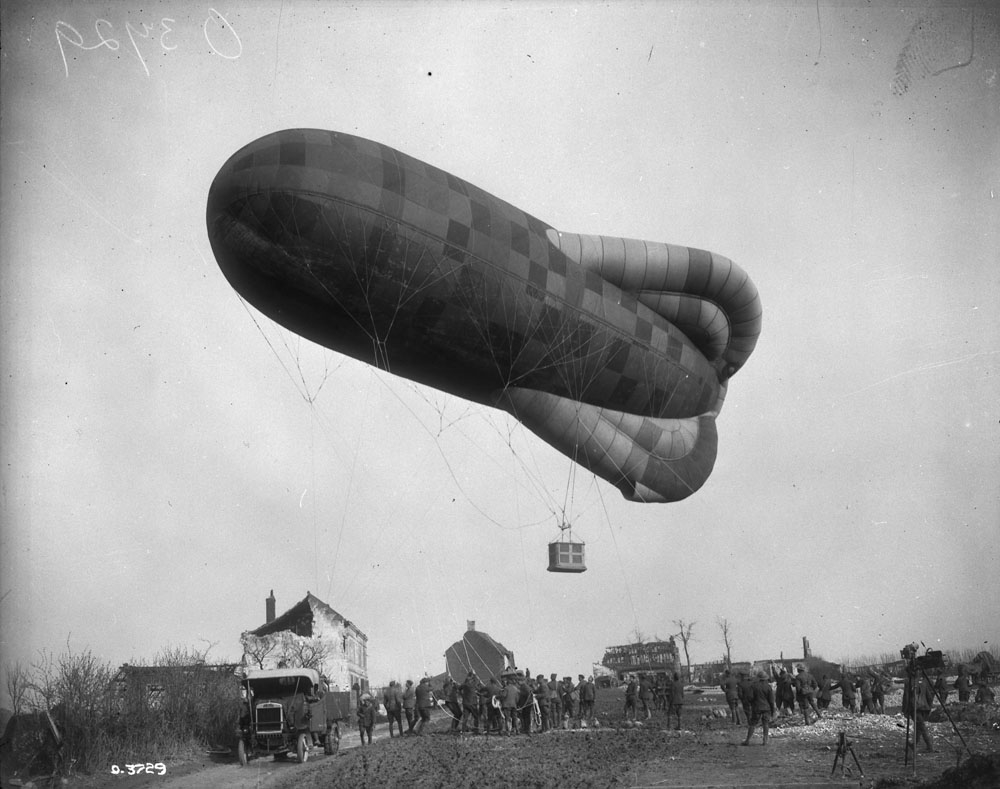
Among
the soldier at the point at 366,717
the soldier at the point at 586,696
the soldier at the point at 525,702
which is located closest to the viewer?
the soldier at the point at 525,702

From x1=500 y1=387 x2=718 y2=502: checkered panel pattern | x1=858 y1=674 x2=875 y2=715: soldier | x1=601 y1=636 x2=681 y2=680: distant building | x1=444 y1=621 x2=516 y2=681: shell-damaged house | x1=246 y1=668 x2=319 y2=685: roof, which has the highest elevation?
x1=500 y1=387 x2=718 y2=502: checkered panel pattern

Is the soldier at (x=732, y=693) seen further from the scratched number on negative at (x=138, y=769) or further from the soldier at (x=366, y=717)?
the scratched number on negative at (x=138, y=769)

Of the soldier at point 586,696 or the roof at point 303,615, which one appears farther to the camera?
the roof at point 303,615

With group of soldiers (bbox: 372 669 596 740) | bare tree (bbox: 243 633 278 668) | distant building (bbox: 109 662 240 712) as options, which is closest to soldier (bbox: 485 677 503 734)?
group of soldiers (bbox: 372 669 596 740)

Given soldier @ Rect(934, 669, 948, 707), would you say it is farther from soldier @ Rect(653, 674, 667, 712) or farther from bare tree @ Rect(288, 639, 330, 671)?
bare tree @ Rect(288, 639, 330, 671)

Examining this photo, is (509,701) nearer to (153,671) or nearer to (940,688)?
(153,671)

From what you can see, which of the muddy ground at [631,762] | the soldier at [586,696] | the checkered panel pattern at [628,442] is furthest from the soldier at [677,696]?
the checkered panel pattern at [628,442]

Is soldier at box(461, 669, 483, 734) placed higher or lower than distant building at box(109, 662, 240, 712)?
lower
